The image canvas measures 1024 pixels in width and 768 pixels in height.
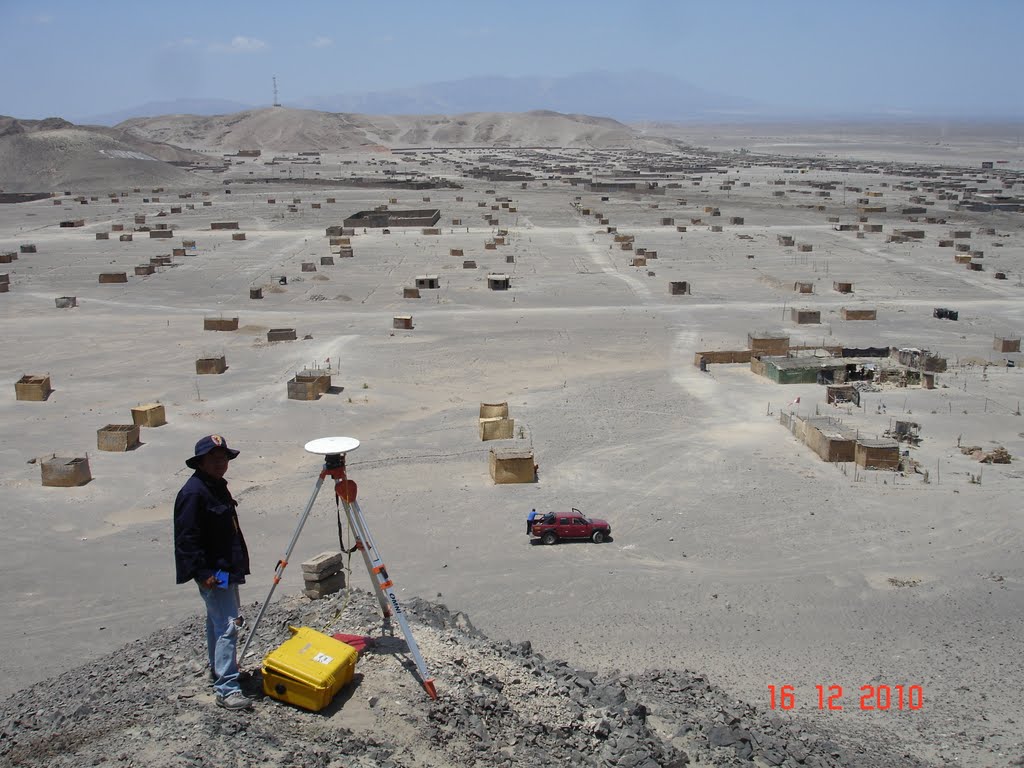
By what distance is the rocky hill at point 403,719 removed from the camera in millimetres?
6301

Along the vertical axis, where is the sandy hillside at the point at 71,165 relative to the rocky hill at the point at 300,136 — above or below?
below

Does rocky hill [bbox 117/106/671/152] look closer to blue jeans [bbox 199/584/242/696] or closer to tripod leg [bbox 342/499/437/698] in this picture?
tripod leg [bbox 342/499/437/698]

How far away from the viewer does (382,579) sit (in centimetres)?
749

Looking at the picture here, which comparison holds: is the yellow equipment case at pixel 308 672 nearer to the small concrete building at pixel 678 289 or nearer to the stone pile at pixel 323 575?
the stone pile at pixel 323 575

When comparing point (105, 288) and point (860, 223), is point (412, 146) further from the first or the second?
point (105, 288)

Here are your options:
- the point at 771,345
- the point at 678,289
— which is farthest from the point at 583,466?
the point at 678,289

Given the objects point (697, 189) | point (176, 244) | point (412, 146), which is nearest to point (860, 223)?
point (697, 189)

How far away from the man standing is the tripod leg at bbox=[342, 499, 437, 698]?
3.16 feet

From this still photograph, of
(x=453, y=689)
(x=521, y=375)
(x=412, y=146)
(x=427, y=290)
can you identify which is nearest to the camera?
(x=453, y=689)

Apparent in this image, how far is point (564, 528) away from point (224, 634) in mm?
9027

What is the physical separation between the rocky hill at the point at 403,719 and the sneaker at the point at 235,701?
0.07 metres

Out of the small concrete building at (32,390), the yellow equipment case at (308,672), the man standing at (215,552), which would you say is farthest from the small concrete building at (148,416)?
the yellow equipment case at (308,672)

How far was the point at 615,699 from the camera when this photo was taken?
8.08 metres

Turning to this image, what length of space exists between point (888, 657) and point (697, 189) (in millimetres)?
90798
